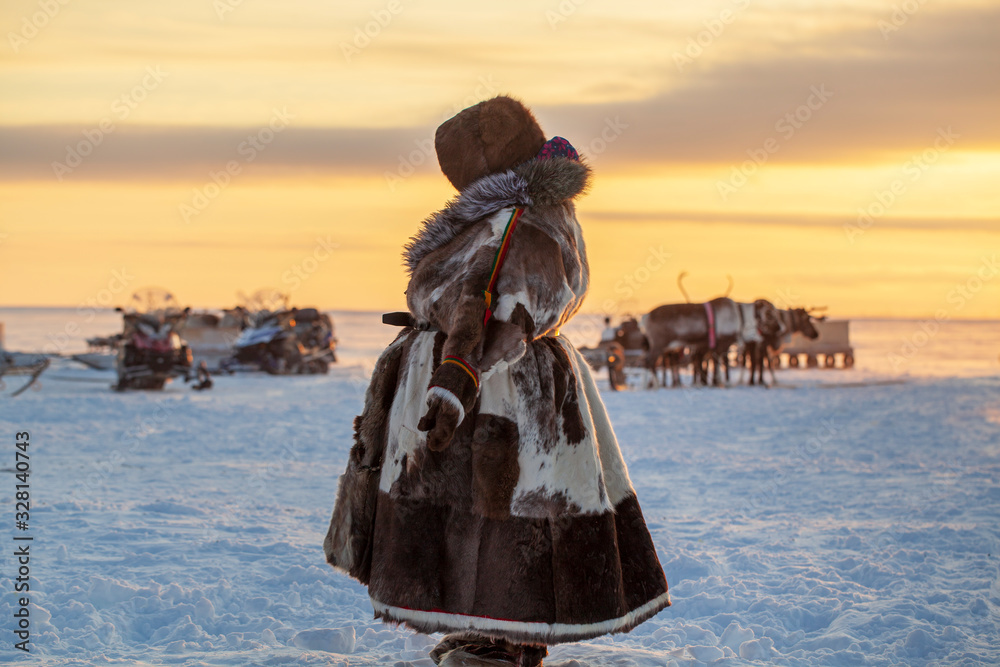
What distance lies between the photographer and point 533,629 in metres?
3.07

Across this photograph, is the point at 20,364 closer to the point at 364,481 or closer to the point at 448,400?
the point at 364,481

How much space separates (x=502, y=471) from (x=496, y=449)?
0.25 ft

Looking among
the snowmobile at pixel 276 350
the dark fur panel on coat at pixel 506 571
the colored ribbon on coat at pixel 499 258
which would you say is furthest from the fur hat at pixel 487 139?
the snowmobile at pixel 276 350

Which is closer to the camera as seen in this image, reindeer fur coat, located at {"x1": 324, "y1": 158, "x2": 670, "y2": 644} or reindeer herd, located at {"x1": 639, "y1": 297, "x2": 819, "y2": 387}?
reindeer fur coat, located at {"x1": 324, "y1": 158, "x2": 670, "y2": 644}

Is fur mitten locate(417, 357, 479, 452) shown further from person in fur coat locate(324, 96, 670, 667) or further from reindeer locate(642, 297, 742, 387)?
reindeer locate(642, 297, 742, 387)

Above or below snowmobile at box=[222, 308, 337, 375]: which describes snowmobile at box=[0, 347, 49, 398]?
below

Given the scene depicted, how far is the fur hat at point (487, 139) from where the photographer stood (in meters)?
3.41

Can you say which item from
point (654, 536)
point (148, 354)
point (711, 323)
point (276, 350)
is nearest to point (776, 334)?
point (711, 323)

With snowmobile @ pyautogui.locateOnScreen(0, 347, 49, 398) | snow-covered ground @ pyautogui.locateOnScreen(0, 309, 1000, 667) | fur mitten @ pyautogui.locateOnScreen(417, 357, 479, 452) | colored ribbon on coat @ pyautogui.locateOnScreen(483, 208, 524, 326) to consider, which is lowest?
snow-covered ground @ pyautogui.locateOnScreen(0, 309, 1000, 667)

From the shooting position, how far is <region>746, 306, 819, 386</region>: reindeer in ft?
73.7

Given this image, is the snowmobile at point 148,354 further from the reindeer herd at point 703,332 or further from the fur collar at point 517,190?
the fur collar at point 517,190

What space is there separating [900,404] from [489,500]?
44.4 feet

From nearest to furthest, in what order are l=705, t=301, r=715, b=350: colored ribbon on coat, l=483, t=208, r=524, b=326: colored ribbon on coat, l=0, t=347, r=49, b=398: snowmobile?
1. l=483, t=208, r=524, b=326: colored ribbon on coat
2. l=0, t=347, r=49, b=398: snowmobile
3. l=705, t=301, r=715, b=350: colored ribbon on coat

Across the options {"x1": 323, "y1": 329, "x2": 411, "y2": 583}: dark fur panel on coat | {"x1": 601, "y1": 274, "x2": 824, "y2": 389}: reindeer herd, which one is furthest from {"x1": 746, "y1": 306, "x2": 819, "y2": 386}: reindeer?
{"x1": 323, "y1": 329, "x2": 411, "y2": 583}: dark fur panel on coat
